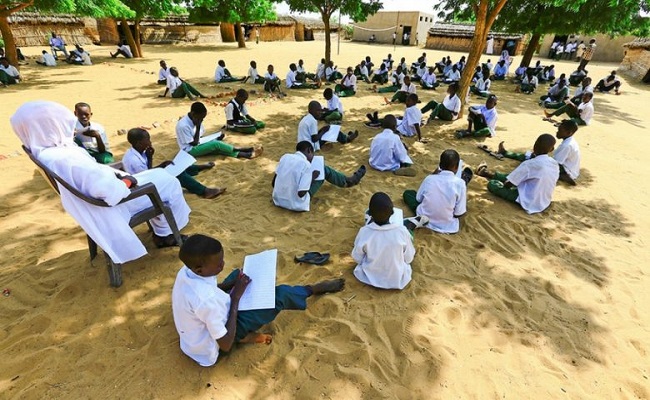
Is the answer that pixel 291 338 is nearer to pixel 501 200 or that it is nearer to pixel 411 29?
pixel 501 200

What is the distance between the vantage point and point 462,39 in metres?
27.8

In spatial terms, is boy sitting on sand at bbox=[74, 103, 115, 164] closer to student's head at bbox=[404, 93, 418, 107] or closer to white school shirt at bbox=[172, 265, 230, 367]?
white school shirt at bbox=[172, 265, 230, 367]

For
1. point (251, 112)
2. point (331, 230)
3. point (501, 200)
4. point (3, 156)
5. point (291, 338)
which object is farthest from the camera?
point (251, 112)

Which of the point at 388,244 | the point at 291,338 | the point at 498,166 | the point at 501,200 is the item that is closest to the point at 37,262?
the point at 291,338

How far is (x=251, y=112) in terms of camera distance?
8.73 metres

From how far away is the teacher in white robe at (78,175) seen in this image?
246cm

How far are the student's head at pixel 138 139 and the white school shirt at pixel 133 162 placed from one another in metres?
0.06

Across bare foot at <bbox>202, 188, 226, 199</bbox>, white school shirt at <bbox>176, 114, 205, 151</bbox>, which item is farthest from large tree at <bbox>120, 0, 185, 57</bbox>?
bare foot at <bbox>202, 188, 226, 199</bbox>

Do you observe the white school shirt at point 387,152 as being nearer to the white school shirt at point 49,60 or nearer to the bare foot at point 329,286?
the bare foot at point 329,286

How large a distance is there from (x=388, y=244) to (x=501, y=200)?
2.89 meters

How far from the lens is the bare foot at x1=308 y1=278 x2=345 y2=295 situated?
2985 mm

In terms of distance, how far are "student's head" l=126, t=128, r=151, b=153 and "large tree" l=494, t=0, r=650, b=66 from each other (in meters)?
13.9

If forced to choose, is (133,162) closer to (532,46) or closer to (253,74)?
(253,74)

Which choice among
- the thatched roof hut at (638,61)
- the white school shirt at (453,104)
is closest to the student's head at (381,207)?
the white school shirt at (453,104)
